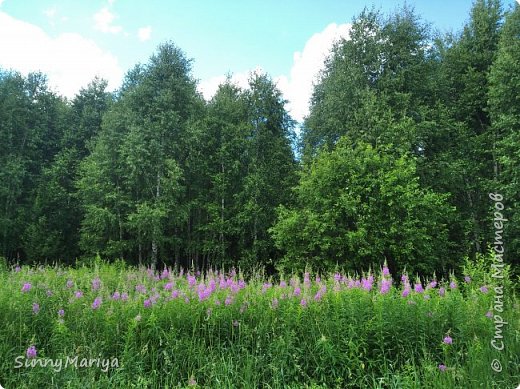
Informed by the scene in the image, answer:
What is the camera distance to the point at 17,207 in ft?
78.3

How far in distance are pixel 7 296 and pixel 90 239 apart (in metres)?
→ 17.6

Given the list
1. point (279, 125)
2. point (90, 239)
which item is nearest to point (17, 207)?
point (90, 239)

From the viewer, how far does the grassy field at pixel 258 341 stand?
4023 millimetres

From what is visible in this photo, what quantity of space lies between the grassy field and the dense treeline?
8901mm

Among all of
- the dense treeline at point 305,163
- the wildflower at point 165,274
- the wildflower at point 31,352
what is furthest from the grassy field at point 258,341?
the dense treeline at point 305,163

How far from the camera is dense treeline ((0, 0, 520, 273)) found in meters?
16.4

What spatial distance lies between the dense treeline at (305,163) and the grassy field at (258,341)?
8.90 meters

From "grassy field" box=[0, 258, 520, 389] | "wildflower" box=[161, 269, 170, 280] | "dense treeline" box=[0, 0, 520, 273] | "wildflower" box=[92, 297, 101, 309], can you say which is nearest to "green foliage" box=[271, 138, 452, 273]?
"dense treeline" box=[0, 0, 520, 273]

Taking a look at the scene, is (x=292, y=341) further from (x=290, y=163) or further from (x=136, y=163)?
(x=290, y=163)

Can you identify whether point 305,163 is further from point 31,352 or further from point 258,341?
point 31,352

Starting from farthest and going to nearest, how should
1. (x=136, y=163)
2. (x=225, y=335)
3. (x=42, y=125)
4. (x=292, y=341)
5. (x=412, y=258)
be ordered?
(x=42, y=125), (x=136, y=163), (x=412, y=258), (x=225, y=335), (x=292, y=341)

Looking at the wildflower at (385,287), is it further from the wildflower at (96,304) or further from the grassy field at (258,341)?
the wildflower at (96,304)

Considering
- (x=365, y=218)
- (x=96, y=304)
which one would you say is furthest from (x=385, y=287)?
(x=365, y=218)

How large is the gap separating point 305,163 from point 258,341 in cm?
1633
